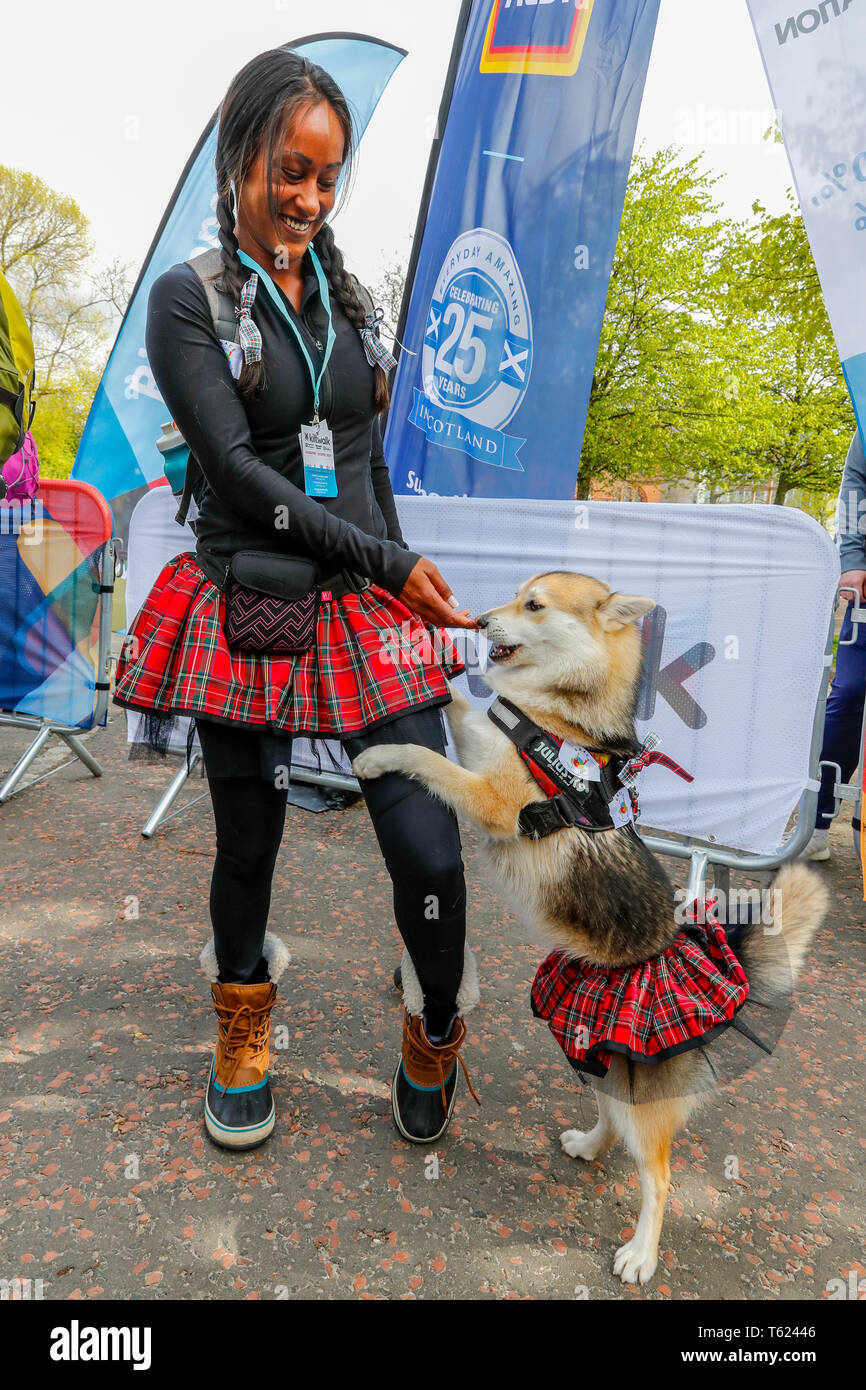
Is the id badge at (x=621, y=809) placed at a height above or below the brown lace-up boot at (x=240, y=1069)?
above

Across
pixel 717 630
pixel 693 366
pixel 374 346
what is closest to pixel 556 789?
pixel 374 346

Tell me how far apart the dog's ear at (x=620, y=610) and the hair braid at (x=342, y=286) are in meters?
0.83

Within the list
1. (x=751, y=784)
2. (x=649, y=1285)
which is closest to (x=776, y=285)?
(x=751, y=784)

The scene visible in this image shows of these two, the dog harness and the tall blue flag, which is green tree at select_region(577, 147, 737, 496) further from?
the dog harness

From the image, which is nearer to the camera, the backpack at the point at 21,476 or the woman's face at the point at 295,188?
the woman's face at the point at 295,188

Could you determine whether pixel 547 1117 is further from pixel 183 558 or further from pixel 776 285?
pixel 776 285

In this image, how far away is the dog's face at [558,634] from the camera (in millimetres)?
2275

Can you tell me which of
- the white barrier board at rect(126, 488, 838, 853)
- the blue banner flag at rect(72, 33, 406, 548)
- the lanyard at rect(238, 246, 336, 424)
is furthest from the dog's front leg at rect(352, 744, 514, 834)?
the blue banner flag at rect(72, 33, 406, 548)

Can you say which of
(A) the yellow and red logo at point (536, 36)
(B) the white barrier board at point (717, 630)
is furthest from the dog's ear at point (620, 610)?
(A) the yellow and red logo at point (536, 36)

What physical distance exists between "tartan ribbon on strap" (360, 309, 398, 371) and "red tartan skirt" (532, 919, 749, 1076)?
1.54 m

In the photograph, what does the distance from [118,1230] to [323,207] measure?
2.34 metres

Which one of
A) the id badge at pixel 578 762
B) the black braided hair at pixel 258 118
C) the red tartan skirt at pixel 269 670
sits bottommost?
the id badge at pixel 578 762

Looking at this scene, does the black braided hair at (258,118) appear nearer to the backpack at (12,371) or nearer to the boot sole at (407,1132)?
the backpack at (12,371)

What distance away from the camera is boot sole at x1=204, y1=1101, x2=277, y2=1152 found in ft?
6.72
